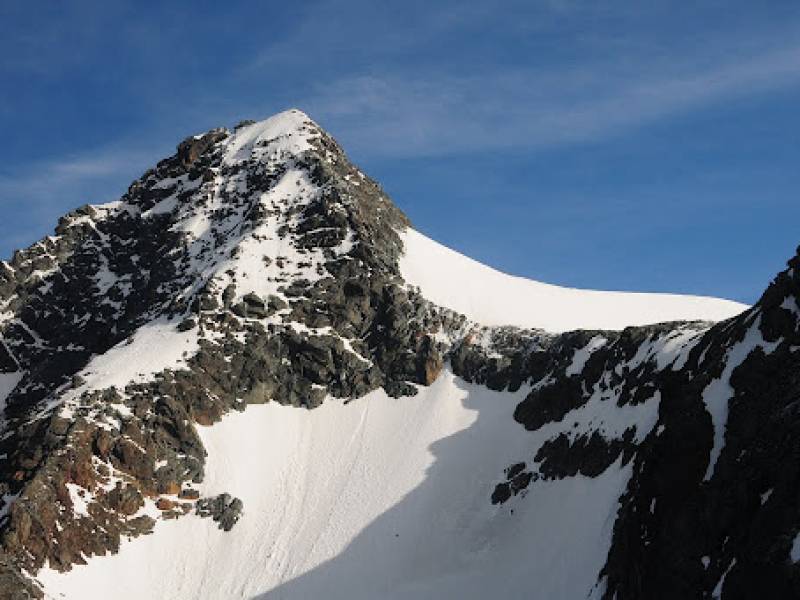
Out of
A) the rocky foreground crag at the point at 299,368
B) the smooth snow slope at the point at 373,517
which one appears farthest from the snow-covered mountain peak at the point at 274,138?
the smooth snow slope at the point at 373,517

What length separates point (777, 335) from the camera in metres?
43.5

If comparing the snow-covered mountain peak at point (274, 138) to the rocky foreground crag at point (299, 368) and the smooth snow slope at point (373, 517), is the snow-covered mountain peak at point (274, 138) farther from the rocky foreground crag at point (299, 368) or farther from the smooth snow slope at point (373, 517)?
the smooth snow slope at point (373, 517)

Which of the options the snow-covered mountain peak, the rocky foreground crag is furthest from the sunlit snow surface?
the snow-covered mountain peak

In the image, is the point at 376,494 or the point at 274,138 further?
the point at 274,138

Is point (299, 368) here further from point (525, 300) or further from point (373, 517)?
point (525, 300)

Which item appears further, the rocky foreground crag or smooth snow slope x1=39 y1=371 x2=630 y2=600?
smooth snow slope x1=39 y1=371 x2=630 y2=600

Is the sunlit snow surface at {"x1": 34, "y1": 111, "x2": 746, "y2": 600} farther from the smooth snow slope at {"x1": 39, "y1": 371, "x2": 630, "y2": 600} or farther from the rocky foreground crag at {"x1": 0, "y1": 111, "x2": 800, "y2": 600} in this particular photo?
the rocky foreground crag at {"x1": 0, "y1": 111, "x2": 800, "y2": 600}

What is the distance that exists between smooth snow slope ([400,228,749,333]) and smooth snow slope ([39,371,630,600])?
14.6 metres

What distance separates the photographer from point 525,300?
122m

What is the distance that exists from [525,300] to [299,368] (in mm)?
33945

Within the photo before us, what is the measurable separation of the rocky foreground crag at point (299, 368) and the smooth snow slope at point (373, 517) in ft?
6.59

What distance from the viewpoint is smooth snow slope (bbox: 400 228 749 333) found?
114m

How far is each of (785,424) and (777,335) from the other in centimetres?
754

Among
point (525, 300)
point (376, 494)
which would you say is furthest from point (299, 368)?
point (525, 300)
